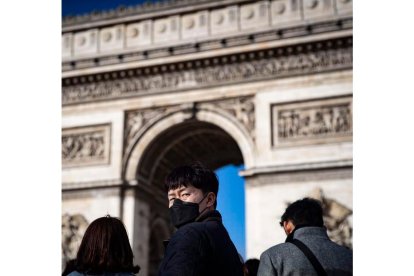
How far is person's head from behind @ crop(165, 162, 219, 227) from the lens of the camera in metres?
2.56

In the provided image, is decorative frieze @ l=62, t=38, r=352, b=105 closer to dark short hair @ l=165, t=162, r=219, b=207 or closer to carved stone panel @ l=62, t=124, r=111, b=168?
carved stone panel @ l=62, t=124, r=111, b=168

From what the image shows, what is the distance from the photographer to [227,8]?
14625 millimetres

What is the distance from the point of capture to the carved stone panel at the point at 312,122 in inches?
515

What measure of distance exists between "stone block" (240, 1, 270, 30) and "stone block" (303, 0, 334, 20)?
927 millimetres

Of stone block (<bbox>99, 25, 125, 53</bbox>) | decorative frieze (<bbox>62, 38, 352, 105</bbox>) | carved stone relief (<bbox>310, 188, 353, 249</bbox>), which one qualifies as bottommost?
carved stone relief (<bbox>310, 188, 353, 249</bbox>)

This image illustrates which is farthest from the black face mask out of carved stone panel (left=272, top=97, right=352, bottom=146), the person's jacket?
carved stone panel (left=272, top=97, right=352, bottom=146)

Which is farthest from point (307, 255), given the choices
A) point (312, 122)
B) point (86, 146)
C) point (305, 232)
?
point (86, 146)

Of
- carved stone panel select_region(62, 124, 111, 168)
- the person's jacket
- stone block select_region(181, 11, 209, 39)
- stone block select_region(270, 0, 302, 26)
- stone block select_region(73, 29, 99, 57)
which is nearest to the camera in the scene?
the person's jacket

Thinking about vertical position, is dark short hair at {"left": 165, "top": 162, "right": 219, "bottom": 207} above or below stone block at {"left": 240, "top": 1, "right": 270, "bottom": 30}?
below

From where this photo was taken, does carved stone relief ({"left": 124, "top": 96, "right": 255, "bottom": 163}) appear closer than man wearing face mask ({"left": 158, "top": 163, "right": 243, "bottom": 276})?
No

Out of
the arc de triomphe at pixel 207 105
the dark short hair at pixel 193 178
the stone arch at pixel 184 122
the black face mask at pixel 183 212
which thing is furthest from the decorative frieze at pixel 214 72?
the black face mask at pixel 183 212

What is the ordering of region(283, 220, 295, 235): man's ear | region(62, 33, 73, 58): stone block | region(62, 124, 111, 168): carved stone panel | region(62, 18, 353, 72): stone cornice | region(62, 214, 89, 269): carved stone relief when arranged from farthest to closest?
region(62, 33, 73, 58): stone block < region(62, 124, 111, 168): carved stone panel < region(62, 214, 89, 269): carved stone relief < region(62, 18, 353, 72): stone cornice < region(283, 220, 295, 235): man's ear

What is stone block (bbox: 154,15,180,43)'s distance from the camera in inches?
586
